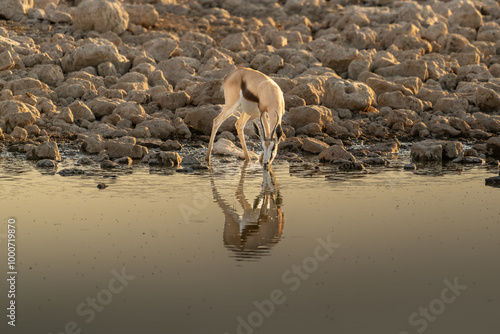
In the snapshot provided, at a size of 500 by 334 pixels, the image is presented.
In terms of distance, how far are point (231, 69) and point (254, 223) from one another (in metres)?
17.3

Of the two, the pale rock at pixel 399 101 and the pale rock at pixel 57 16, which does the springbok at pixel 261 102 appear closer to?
the pale rock at pixel 399 101

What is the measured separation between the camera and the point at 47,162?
15.7 meters

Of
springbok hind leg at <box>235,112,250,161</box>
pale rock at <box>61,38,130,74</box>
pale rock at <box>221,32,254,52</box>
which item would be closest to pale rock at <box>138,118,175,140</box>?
springbok hind leg at <box>235,112,250,161</box>

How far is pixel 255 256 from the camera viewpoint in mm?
8523

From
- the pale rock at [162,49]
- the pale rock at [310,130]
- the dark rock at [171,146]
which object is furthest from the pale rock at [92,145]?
the pale rock at [162,49]

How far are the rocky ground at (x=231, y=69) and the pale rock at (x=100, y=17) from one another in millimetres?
57

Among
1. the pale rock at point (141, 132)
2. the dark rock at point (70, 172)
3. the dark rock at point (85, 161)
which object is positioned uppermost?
the pale rock at point (141, 132)

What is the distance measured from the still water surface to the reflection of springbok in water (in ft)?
0.07

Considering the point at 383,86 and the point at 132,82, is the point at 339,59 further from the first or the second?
the point at 132,82

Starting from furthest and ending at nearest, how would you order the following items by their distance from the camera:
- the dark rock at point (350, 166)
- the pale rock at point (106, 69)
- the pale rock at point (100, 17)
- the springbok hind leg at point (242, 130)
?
the pale rock at point (100, 17) < the pale rock at point (106, 69) < the springbok hind leg at point (242, 130) < the dark rock at point (350, 166)

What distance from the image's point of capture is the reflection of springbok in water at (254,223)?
352 inches

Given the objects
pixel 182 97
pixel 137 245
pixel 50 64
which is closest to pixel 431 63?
pixel 182 97

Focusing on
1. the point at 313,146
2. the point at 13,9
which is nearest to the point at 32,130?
the point at 313,146

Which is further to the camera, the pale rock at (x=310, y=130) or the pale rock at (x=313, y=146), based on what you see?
the pale rock at (x=310, y=130)
